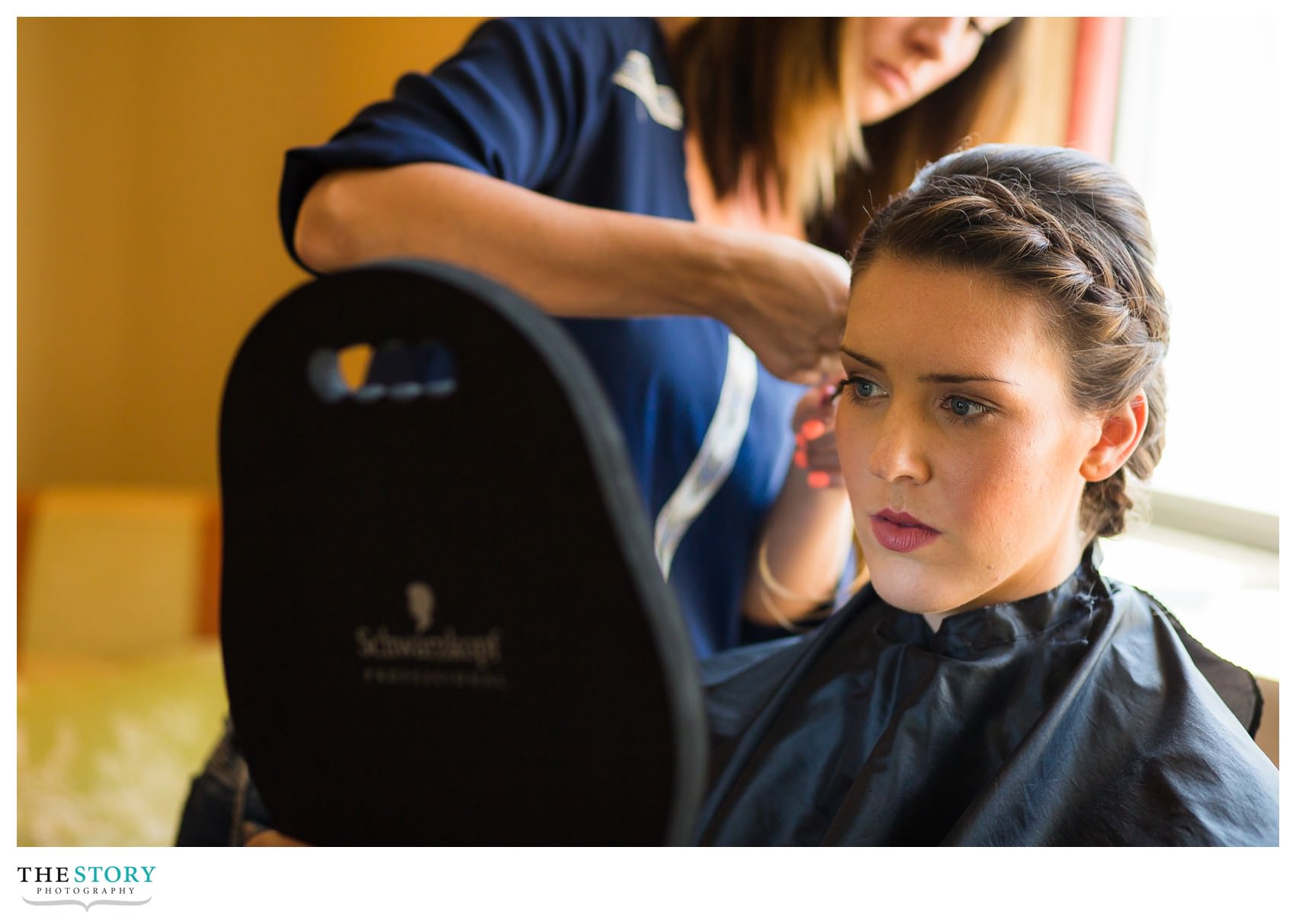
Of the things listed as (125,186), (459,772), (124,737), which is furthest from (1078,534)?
(124,737)

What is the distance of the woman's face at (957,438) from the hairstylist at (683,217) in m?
0.12

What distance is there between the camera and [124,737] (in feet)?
6.20

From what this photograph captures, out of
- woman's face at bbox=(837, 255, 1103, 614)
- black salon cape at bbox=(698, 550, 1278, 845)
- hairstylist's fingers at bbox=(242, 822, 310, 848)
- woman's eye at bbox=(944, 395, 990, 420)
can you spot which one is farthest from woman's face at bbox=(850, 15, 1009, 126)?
hairstylist's fingers at bbox=(242, 822, 310, 848)

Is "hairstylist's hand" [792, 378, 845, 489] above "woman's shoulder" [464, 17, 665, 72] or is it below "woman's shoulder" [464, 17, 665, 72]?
below

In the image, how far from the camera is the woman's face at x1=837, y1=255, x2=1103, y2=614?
766 mm

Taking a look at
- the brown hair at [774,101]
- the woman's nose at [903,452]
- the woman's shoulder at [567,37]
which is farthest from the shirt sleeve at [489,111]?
the woman's nose at [903,452]

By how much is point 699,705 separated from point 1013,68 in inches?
30.7

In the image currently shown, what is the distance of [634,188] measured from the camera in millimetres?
1024

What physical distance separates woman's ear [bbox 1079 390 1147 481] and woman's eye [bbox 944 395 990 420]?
0.11 m

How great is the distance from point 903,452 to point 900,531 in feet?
0.25

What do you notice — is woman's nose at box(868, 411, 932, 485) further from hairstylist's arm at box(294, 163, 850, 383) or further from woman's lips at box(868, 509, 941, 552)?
hairstylist's arm at box(294, 163, 850, 383)
